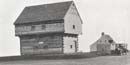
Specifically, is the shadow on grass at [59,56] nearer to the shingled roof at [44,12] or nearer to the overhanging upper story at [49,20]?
the overhanging upper story at [49,20]

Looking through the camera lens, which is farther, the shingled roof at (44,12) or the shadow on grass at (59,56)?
the shingled roof at (44,12)

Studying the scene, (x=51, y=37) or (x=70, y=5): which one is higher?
(x=70, y=5)

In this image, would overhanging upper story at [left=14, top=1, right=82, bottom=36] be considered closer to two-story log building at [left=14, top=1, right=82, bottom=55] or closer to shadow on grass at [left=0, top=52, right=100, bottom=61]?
two-story log building at [left=14, top=1, right=82, bottom=55]

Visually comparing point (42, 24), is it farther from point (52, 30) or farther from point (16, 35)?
point (16, 35)

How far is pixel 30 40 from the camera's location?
35500 millimetres

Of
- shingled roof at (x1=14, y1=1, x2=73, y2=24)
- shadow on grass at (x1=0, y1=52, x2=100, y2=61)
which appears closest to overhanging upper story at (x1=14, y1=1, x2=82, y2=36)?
shingled roof at (x1=14, y1=1, x2=73, y2=24)

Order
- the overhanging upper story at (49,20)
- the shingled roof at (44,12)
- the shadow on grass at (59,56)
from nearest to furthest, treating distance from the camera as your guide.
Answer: the shadow on grass at (59,56), the overhanging upper story at (49,20), the shingled roof at (44,12)

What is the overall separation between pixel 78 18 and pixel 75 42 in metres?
3.52

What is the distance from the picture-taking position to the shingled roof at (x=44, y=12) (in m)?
33.8

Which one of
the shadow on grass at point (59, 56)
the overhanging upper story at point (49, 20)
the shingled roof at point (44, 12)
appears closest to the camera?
the shadow on grass at point (59, 56)

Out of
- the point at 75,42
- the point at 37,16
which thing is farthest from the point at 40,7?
the point at 75,42

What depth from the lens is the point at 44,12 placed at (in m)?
35.2

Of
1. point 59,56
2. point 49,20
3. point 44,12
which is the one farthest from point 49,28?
point 59,56

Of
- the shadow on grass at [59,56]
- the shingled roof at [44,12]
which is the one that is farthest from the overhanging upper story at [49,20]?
the shadow on grass at [59,56]
